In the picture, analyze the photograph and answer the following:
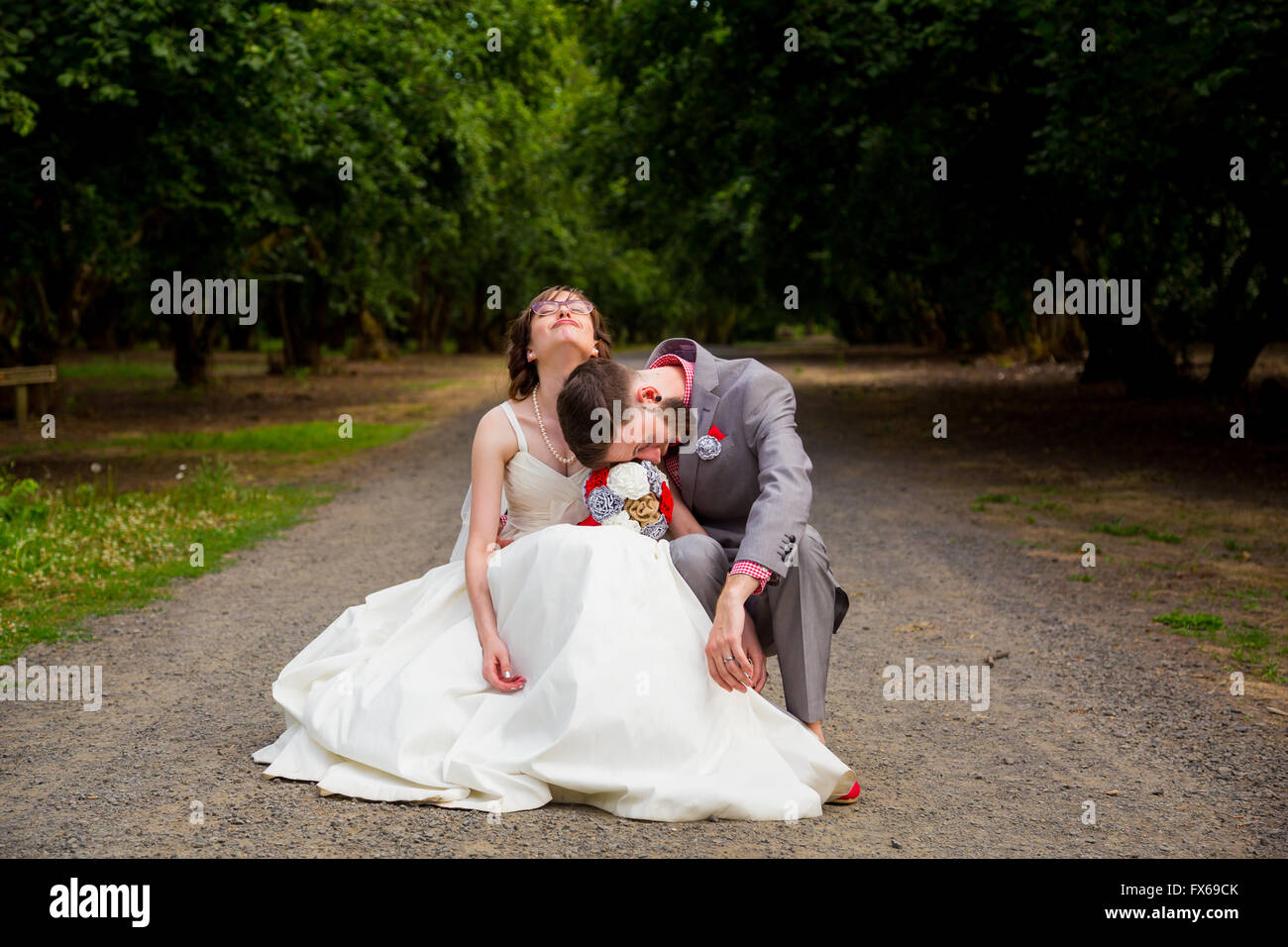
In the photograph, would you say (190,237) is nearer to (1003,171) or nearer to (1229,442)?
(1003,171)

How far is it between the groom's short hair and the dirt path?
1.21 meters

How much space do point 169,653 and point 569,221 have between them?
144 ft

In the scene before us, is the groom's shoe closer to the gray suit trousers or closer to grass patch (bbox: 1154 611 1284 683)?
the gray suit trousers

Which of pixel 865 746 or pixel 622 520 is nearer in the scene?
pixel 622 520

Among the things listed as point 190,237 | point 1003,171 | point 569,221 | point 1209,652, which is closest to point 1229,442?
point 1003,171

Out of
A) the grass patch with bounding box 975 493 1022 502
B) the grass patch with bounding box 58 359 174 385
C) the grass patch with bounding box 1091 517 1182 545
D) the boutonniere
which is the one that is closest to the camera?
the boutonniere

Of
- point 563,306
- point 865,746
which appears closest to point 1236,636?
point 865,746

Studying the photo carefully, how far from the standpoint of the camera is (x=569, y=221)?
161 feet

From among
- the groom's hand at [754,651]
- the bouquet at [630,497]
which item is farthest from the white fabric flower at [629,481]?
the groom's hand at [754,651]

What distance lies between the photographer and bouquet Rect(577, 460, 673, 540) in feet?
13.8

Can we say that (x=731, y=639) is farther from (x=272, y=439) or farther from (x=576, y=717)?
(x=272, y=439)

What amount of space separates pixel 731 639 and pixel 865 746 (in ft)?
4.19

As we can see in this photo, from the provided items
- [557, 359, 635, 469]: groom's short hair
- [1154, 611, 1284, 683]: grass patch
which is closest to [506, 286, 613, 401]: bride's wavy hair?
[557, 359, 635, 469]: groom's short hair

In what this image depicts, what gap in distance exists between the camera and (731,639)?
12.7 feet
